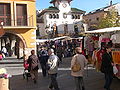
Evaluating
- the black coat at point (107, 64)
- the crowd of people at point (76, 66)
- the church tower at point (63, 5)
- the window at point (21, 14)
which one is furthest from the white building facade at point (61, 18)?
the black coat at point (107, 64)

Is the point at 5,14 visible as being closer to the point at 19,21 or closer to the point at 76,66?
the point at 19,21

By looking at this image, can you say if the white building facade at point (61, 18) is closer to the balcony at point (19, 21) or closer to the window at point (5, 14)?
the balcony at point (19, 21)

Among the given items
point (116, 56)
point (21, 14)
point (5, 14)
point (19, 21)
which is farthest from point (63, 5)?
point (116, 56)

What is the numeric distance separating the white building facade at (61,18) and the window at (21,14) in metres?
36.4

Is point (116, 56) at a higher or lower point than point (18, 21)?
lower

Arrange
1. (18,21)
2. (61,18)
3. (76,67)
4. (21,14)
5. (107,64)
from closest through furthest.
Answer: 1. (76,67)
2. (107,64)
3. (18,21)
4. (21,14)
5. (61,18)

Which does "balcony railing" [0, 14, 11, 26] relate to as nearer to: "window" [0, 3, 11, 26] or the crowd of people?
"window" [0, 3, 11, 26]

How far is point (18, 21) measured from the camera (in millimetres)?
26141

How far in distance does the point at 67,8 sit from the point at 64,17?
2.31 meters

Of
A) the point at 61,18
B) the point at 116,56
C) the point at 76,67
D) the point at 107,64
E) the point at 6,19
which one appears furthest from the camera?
the point at 61,18

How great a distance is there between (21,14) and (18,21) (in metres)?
0.77

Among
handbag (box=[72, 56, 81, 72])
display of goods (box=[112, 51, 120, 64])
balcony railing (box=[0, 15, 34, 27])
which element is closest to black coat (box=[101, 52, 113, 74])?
display of goods (box=[112, 51, 120, 64])

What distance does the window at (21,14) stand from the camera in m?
26.2

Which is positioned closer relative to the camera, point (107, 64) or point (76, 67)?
point (76, 67)
